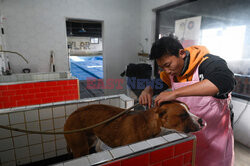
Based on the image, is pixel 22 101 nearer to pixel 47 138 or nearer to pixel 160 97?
pixel 47 138

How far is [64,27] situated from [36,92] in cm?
205

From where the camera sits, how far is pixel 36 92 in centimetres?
230

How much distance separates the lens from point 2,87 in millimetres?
2123

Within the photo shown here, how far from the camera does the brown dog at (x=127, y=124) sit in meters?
0.93

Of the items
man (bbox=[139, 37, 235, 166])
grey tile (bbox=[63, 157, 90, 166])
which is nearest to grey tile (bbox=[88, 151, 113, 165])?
grey tile (bbox=[63, 157, 90, 166])

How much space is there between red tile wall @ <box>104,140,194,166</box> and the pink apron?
1.03 feet

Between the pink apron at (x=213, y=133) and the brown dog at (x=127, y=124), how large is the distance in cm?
24

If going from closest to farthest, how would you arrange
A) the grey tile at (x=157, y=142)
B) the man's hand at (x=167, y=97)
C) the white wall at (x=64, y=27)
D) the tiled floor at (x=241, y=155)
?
the grey tile at (x=157, y=142) < the man's hand at (x=167, y=97) < the tiled floor at (x=241, y=155) < the white wall at (x=64, y=27)

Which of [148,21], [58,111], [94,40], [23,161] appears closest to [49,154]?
[23,161]

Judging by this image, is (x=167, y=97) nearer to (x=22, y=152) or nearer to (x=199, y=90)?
(x=199, y=90)

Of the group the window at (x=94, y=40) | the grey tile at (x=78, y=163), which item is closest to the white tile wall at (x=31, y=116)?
the grey tile at (x=78, y=163)

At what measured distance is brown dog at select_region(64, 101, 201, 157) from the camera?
0.93 m

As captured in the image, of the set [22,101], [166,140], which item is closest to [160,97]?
[166,140]

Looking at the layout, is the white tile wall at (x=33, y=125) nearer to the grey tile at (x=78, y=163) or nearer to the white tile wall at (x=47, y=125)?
the white tile wall at (x=47, y=125)
